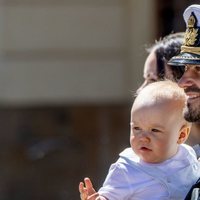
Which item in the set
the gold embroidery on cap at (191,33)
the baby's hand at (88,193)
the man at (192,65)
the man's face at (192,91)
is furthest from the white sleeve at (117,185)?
the gold embroidery on cap at (191,33)

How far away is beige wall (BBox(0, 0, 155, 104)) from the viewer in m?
11.5

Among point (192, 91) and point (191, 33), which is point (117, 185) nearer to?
point (192, 91)

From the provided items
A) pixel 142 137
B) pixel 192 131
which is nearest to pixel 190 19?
pixel 192 131

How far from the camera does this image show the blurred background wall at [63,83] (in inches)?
451

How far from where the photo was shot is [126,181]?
3744mm

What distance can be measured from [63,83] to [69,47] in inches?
15.5

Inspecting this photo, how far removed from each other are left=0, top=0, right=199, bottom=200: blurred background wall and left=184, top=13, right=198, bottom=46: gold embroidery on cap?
7.05 meters

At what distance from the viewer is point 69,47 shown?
11.6 m

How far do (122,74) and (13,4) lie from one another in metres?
1.40

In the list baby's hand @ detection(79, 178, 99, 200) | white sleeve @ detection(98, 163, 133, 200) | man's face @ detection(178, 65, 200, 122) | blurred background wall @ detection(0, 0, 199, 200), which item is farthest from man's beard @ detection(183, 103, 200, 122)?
blurred background wall @ detection(0, 0, 199, 200)

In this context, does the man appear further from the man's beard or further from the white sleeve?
the white sleeve

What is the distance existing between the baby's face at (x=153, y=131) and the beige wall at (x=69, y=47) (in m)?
7.63

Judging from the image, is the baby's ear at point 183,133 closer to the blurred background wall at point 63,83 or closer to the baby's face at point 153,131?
the baby's face at point 153,131

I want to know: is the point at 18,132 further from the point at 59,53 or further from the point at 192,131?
the point at 192,131
